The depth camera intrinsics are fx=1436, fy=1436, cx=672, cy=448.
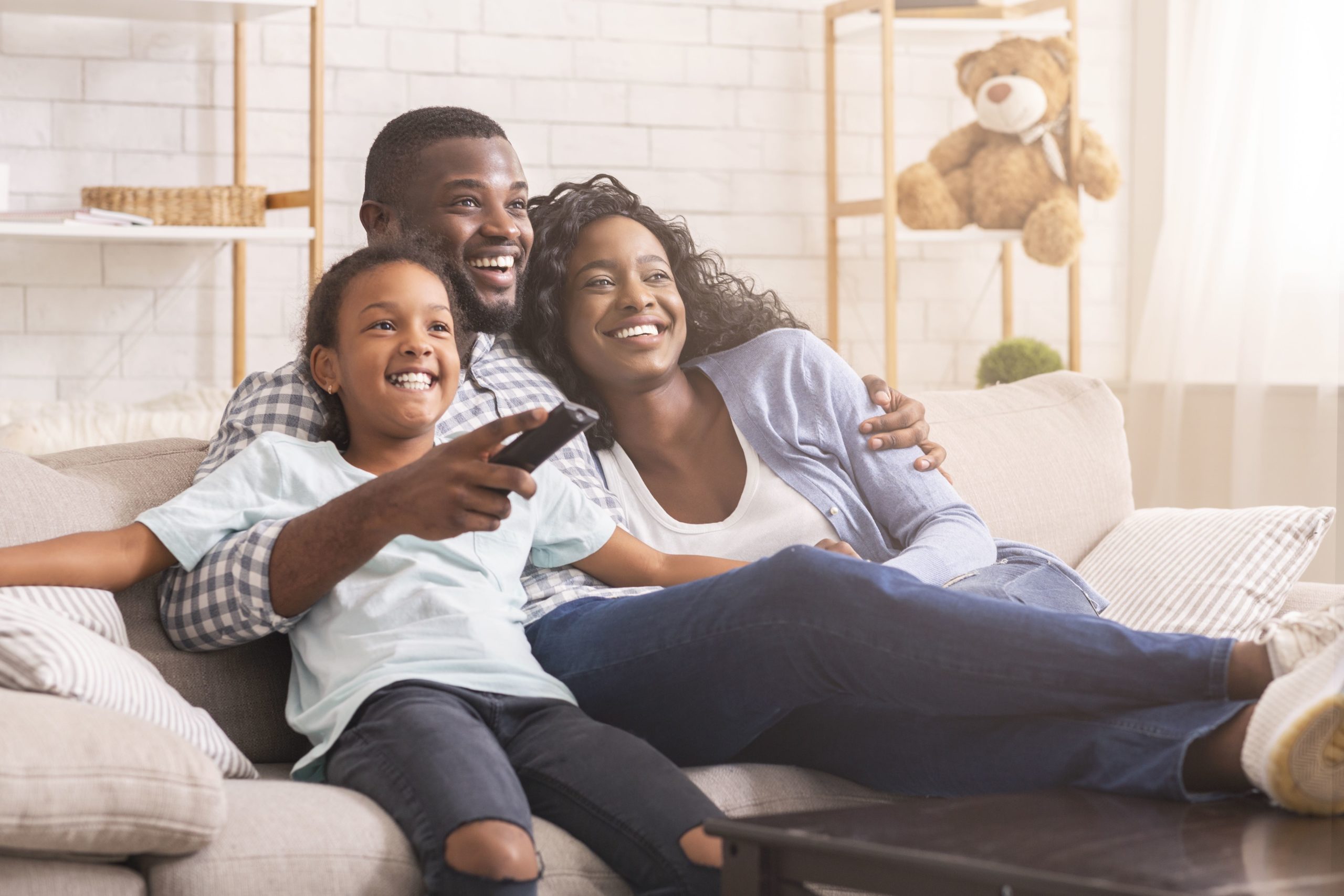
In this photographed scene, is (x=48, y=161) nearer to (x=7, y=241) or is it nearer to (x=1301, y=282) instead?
(x=7, y=241)

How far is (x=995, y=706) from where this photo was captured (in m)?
1.39

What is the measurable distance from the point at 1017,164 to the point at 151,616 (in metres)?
2.53

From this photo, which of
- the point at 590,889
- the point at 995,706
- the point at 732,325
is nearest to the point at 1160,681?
the point at 995,706

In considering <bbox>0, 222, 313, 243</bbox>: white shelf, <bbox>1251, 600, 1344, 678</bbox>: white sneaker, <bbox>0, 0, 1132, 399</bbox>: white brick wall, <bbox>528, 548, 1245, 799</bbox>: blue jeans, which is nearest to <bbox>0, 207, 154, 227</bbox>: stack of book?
<bbox>0, 222, 313, 243</bbox>: white shelf

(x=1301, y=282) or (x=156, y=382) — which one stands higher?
(x=1301, y=282)

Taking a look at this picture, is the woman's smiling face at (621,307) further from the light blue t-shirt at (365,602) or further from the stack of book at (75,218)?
the stack of book at (75,218)

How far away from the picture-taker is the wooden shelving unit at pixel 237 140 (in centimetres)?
289

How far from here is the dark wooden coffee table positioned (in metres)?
1.05

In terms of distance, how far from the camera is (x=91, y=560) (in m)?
1.48

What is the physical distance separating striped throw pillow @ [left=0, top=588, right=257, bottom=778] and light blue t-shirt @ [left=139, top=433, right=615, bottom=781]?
90mm

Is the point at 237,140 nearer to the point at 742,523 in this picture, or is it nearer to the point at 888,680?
the point at 742,523

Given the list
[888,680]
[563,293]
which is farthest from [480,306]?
[888,680]

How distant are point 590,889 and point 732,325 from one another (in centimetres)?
100

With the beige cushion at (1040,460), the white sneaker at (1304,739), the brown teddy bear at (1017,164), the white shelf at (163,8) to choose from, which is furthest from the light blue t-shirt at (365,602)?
the brown teddy bear at (1017,164)
